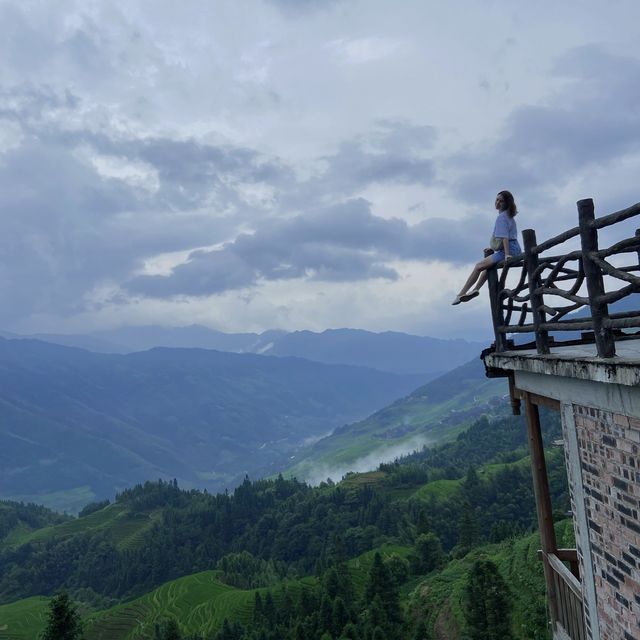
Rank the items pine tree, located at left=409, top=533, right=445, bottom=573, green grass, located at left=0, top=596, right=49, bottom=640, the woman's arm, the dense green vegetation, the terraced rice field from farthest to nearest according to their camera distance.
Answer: green grass, located at left=0, top=596, right=49, bottom=640
the terraced rice field
pine tree, located at left=409, top=533, right=445, bottom=573
the dense green vegetation
the woman's arm

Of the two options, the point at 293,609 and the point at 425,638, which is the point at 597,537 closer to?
the point at 425,638

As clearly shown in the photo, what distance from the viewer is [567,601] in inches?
354

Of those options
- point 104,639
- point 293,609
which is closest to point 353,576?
point 293,609

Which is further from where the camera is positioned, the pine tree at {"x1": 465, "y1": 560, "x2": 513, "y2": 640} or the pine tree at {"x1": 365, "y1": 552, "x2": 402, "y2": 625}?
the pine tree at {"x1": 365, "y1": 552, "x2": 402, "y2": 625}

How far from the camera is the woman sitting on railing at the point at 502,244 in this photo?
31.7 feet

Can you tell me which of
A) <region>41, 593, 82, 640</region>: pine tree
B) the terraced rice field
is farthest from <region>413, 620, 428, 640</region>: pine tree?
the terraced rice field

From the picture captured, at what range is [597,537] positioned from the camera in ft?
22.7

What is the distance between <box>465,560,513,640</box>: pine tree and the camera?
36.1m

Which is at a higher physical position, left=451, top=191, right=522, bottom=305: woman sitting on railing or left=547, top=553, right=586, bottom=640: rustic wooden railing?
left=451, top=191, right=522, bottom=305: woman sitting on railing

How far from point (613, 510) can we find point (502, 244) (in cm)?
467

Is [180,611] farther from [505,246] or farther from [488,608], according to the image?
[505,246]

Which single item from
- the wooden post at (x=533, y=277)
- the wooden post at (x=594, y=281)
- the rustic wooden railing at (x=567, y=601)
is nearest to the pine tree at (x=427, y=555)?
the rustic wooden railing at (x=567, y=601)

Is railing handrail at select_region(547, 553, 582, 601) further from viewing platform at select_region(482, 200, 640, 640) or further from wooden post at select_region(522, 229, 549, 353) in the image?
wooden post at select_region(522, 229, 549, 353)

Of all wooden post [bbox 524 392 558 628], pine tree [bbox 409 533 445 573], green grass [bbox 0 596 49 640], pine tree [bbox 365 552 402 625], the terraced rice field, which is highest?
wooden post [bbox 524 392 558 628]
